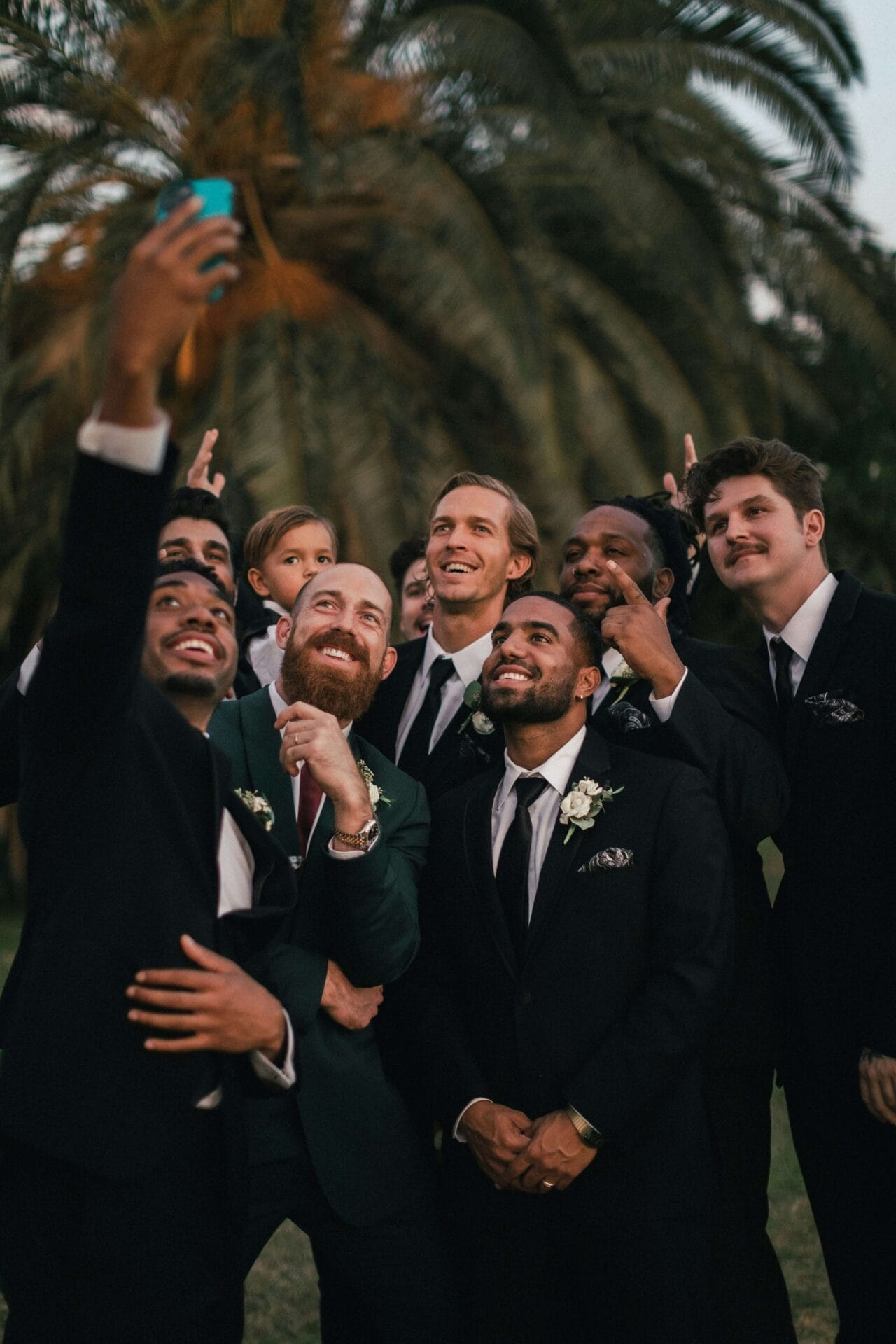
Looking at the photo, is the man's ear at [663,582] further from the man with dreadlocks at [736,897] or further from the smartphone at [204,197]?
the smartphone at [204,197]

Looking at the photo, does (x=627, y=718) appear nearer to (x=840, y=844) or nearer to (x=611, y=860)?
(x=611, y=860)

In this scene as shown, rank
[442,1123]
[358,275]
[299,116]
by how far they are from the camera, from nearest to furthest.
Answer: [442,1123] < [299,116] < [358,275]

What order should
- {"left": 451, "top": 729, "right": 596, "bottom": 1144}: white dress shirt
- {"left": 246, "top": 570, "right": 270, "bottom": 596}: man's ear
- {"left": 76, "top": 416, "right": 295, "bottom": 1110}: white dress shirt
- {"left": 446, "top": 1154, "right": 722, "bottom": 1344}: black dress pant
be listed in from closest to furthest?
{"left": 76, "top": 416, "right": 295, "bottom": 1110}: white dress shirt
{"left": 446, "top": 1154, "right": 722, "bottom": 1344}: black dress pant
{"left": 451, "top": 729, "right": 596, "bottom": 1144}: white dress shirt
{"left": 246, "top": 570, "right": 270, "bottom": 596}: man's ear

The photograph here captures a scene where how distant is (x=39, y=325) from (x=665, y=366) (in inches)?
175

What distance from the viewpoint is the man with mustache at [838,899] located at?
3.24m

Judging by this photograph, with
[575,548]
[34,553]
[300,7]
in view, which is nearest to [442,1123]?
[575,548]

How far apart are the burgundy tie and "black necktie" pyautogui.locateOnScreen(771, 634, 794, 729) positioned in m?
1.31

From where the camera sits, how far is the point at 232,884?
2404mm

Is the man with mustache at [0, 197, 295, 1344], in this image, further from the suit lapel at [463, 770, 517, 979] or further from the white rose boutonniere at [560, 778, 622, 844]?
the white rose boutonniere at [560, 778, 622, 844]

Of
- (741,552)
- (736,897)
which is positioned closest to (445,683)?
(741,552)

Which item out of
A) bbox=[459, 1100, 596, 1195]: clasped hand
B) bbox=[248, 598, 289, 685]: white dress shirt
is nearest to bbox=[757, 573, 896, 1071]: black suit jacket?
bbox=[459, 1100, 596, 1195]: clasped hand

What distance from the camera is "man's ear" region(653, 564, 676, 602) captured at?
161 inches

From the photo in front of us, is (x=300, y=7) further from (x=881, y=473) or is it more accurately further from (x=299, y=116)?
(x=881, y=473)

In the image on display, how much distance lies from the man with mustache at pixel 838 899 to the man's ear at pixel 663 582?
1.65 feet
